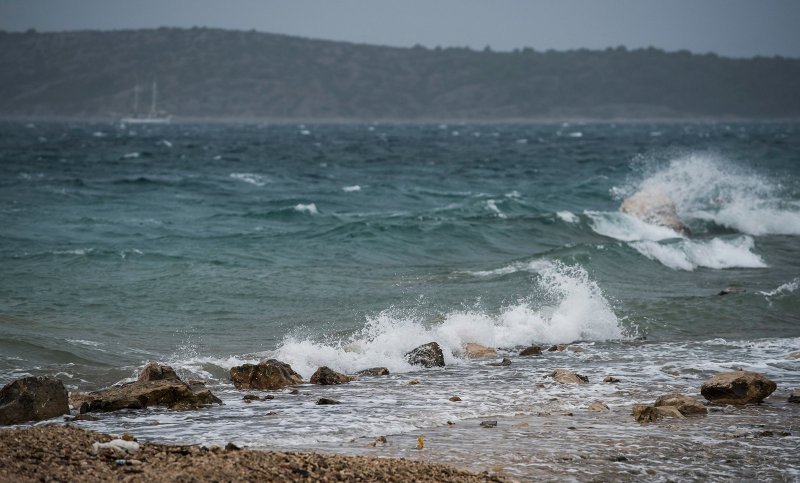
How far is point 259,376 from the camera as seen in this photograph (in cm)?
905

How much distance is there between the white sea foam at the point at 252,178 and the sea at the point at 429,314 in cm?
443

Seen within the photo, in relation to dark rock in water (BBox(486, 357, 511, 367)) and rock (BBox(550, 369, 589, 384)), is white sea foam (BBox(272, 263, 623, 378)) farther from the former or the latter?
rock (BBox(550, 369, 589, 384))

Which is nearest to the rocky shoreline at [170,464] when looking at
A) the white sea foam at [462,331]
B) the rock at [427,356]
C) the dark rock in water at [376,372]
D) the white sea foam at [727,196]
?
the dark rock in water at [376,372]

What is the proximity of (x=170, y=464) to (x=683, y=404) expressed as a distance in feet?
14.5

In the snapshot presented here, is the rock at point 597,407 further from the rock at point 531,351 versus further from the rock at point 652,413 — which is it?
the rock at point 531,351

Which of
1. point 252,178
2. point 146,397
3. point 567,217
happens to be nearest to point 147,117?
point 252,178

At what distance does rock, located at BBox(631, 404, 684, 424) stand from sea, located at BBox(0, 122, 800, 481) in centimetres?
17

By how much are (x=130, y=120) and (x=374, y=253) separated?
154341mm

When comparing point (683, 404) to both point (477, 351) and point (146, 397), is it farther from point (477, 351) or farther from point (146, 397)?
point (146, 397)

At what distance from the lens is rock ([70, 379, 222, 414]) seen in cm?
782

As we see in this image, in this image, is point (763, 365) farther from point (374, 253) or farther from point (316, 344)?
point (374, 253)

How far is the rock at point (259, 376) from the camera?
9039 millimetres

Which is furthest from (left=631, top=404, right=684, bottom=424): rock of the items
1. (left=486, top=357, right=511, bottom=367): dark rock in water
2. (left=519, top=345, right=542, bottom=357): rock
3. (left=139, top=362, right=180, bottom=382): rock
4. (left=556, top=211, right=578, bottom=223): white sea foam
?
(left=556, top=211, right=578, bottom=223): white sea foam

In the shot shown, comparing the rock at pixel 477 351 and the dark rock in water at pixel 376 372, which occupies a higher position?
the rock at pixel 477 351
